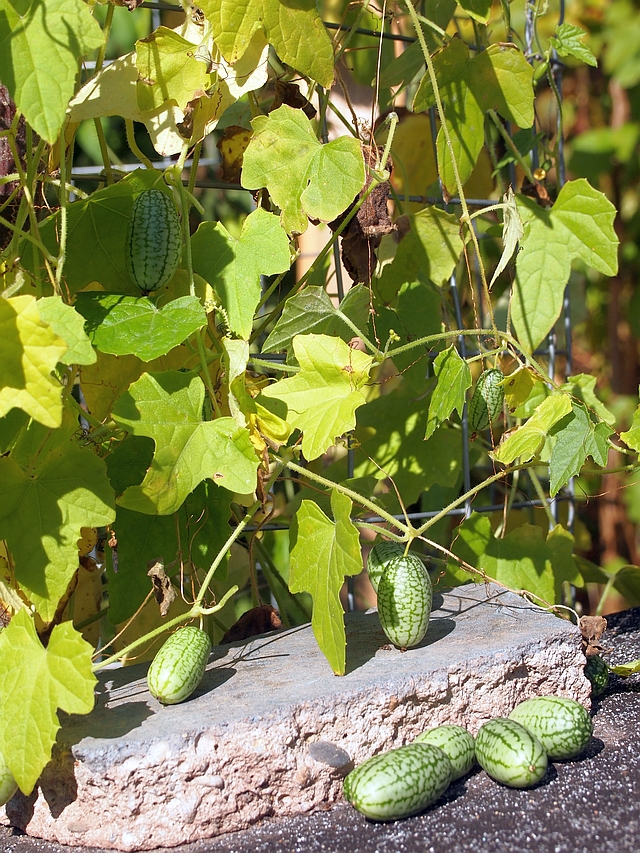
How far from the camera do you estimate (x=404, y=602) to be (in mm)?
884

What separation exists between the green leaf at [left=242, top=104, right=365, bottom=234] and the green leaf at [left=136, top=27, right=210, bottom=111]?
0.09 m

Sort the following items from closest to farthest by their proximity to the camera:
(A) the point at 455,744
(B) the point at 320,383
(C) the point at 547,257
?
1. (A) the point at 455,744
2. (B) the point at 320,383
3. (C) the point at 547,257

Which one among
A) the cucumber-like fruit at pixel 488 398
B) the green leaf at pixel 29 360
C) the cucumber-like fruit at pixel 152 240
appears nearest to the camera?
the green leaf at pixel 29 360

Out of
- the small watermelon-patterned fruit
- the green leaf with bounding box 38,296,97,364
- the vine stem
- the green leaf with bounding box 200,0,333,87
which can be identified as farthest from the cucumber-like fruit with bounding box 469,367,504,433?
the small watermelon-patterned fruit

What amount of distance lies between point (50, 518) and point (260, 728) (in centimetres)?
27

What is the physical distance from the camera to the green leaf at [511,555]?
1120mm

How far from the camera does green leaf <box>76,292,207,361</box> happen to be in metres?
0.81

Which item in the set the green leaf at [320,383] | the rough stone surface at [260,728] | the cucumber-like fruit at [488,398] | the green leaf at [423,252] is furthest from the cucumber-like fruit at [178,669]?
the green leaf at [423,252]

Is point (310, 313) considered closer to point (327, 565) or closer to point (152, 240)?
point (152, 240)

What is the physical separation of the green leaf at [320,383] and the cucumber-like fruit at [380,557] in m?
0.16

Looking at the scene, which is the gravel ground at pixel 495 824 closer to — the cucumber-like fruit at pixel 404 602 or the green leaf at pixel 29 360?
the cucumber-like fruit at pixel 404 602

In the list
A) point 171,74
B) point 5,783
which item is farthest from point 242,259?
point 5,783

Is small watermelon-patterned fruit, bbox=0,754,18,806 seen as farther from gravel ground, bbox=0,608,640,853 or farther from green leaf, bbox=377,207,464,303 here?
green leaf, bbox=377,207,464,303

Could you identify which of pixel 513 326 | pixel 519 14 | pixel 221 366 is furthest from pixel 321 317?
pixel 519 14
